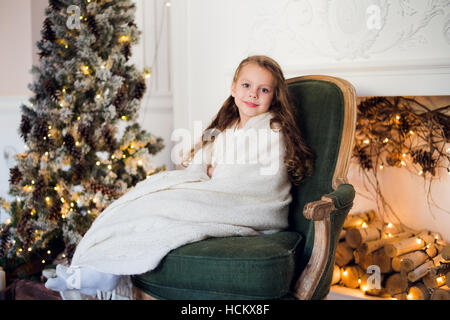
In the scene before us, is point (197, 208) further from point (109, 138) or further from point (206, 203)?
point (109, 138)

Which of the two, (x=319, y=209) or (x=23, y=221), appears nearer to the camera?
(x=319, y=209)

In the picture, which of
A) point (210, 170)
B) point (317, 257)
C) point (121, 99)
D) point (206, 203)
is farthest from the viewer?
point (121, 99)

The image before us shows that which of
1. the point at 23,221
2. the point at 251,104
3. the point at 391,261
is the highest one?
the point at 251,104

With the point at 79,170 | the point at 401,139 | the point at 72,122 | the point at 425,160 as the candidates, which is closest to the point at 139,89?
the point at 72,122

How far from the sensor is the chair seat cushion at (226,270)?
1321 millimetres

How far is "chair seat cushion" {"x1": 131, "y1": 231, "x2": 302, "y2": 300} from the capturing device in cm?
132

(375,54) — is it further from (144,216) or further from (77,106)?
(77,106)

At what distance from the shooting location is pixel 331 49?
227 centimetres

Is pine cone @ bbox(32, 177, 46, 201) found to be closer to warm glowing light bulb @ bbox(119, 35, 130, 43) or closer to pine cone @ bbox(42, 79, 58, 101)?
pine cone @ bbox(42, 79, 58, 101)

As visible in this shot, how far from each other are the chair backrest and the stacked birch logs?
0.64m

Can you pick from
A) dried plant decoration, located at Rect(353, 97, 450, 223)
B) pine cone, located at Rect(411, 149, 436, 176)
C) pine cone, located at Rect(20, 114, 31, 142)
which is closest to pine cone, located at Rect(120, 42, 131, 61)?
pine cone, located at Rect(20, 114, 31, 142)

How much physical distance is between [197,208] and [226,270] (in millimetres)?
305

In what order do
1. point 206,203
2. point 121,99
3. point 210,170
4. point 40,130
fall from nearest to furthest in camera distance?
point 206,203 → point 210,170 → point 40,130 → point 121,99

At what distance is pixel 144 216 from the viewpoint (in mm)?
1556
